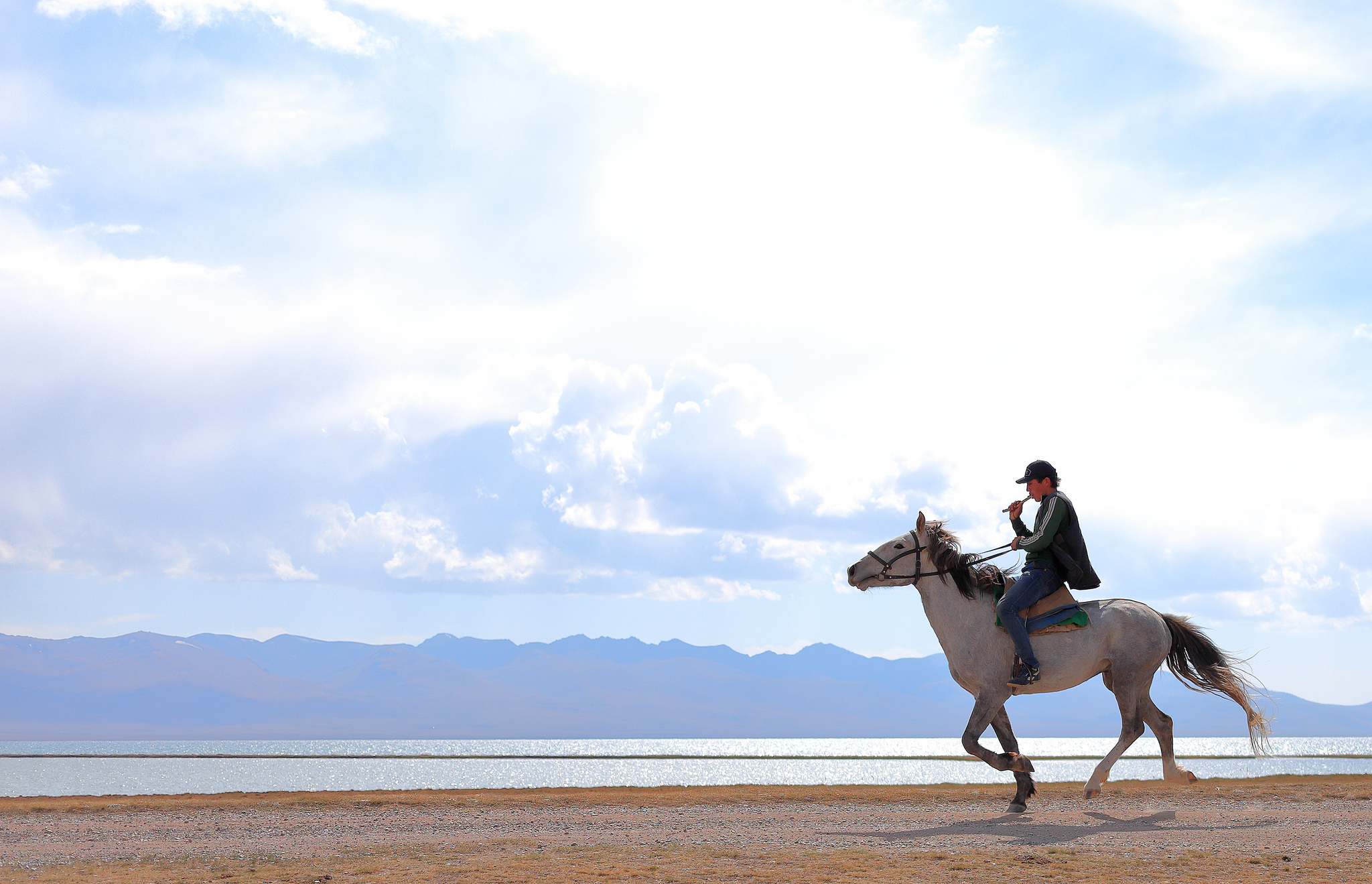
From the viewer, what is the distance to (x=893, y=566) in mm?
14992

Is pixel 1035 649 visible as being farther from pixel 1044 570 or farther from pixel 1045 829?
pixel 1045 829

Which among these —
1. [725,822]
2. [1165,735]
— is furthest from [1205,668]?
[725,822]

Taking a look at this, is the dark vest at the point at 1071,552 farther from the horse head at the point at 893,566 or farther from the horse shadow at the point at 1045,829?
the horse shadow at the point at 1045,829

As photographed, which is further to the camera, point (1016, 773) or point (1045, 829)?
point (1016, 773)

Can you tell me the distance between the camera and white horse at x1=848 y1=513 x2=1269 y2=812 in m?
14.3

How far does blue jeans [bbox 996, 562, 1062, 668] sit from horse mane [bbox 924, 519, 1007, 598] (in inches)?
20.1

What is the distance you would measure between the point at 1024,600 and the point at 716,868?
671cm

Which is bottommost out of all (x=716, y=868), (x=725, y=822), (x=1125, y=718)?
(x=725, y=822)

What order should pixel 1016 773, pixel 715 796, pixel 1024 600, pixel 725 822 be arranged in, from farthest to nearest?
1. pixel 715 796
2. pixel 1016 773
3. pixel 1024 600
4. pixel 725 822

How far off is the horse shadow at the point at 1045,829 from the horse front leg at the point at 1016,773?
24.6 inches

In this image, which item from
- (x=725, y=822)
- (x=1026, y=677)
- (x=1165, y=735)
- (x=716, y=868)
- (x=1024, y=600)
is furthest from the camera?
(x=1165, y=735)

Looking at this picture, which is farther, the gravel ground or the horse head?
the horse head

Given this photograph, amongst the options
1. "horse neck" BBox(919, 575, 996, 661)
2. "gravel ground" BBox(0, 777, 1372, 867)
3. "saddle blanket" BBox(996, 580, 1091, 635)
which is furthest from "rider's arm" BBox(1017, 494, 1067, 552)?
"gravel ground" BBox(0, 777, 1372, 867)

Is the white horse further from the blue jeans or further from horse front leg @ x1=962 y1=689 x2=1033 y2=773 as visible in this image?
the blue jeans
